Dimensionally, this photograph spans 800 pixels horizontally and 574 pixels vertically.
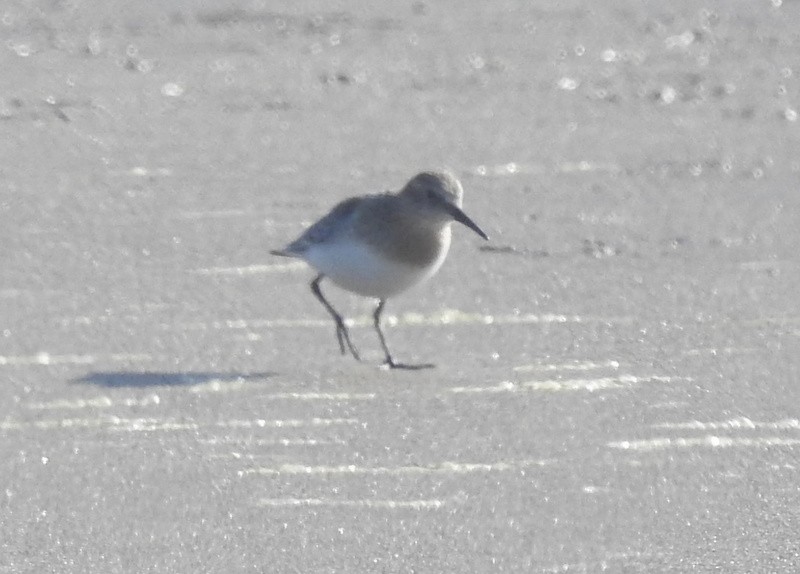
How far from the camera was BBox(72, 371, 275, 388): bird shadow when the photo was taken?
746 cm

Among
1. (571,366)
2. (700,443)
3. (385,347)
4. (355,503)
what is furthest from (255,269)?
(355,503)

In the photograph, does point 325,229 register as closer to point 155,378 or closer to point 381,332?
point 381,332

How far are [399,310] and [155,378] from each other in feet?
5.44

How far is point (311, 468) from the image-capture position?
646cm

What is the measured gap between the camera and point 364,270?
853 centimetres

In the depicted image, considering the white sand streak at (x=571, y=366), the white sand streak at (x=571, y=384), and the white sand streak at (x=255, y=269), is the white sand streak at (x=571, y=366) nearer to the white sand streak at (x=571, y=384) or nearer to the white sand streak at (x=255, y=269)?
the white sand streak at (x=571, y=384)

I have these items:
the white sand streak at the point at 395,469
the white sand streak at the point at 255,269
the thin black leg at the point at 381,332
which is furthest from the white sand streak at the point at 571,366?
the white sand streak at the point at 255,269

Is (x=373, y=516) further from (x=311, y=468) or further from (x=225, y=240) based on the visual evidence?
(x=225, y=240)

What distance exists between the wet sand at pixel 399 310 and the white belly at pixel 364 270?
0.67 feet

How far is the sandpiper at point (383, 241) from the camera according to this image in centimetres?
851

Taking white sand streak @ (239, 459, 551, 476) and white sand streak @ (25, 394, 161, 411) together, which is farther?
white sand streak @ (25, 394, 161, 411)

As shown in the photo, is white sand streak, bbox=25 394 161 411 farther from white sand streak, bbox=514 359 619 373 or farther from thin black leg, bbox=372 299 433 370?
white sand streak, bbox=514 359 619 373

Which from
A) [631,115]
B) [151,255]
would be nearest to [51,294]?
[151,255]

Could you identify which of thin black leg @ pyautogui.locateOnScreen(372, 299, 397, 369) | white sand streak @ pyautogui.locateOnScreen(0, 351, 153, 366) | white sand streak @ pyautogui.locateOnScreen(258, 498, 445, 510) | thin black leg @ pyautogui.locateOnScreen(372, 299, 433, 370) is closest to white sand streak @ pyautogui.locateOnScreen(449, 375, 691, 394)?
thin black leg @ pyautogui.locateOnScreen(372, 299, 433, 370)
